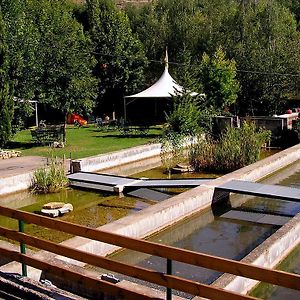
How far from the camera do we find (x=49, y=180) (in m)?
13.7

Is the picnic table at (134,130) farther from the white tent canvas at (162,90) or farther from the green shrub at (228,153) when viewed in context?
the green shrub at (228,153)

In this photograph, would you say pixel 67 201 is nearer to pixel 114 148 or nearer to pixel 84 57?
pixel 114 148

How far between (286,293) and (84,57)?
17735 mm

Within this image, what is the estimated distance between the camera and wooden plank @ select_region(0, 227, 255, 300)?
4.14m

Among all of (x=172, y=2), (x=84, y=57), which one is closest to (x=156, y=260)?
(x=84, y=57)

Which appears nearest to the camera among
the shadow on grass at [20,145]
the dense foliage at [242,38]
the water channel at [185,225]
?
the water channel at [185,225]

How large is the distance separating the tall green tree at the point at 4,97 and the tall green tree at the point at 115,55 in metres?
16.8

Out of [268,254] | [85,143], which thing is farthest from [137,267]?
[85,143]

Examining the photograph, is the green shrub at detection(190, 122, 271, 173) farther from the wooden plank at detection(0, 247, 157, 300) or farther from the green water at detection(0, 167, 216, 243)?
the wooden plank at detection(0, 247, 157, 300)

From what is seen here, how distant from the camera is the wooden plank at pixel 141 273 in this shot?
13.6 feet

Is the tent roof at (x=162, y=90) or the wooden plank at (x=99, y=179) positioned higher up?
the tent roof at (x=162, y=90)

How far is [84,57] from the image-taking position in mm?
22938

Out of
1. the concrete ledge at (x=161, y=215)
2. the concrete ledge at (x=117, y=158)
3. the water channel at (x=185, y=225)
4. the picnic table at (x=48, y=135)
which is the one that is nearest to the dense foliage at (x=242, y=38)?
the picnic table at (x=48, y=135)

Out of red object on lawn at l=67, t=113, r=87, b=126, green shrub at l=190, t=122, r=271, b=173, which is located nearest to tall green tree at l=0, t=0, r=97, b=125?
green shrub at l=190, t=122, r=271, b=173
